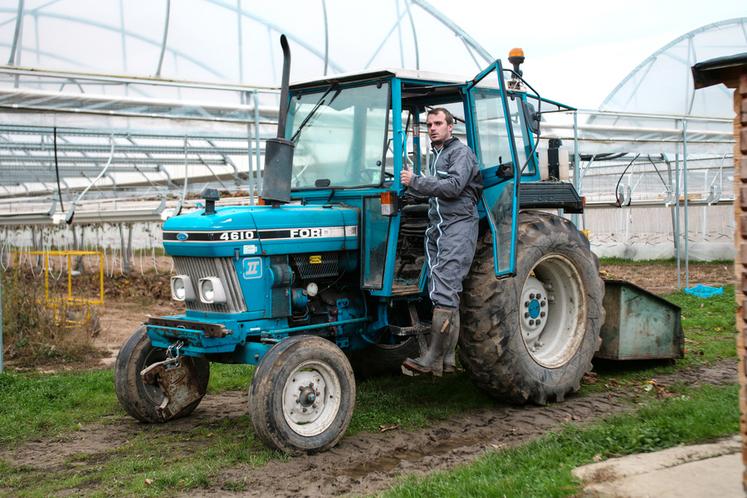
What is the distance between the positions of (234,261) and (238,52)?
5754 millimetres

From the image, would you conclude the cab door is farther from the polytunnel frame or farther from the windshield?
the polytunnel frame

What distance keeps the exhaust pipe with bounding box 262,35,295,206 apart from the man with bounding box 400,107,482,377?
81 cm

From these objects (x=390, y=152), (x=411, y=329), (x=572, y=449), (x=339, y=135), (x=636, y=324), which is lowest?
(x=572, y=449)

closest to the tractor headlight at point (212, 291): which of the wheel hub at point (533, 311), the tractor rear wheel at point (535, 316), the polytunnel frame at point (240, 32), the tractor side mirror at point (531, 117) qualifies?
the tractor rear wheel at point (535, 316)

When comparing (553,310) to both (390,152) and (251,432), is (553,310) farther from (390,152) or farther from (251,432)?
(251,432)

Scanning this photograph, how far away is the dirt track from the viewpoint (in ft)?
15.1

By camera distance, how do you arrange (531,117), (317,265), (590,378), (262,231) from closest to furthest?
(262,231) → (317,265) → (531,117) → (590,378)

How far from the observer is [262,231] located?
5371 mm

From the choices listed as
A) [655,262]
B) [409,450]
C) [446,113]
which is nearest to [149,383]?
[409,450]

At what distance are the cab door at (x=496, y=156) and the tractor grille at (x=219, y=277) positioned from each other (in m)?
1.83

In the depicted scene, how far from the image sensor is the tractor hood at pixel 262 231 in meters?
5.28

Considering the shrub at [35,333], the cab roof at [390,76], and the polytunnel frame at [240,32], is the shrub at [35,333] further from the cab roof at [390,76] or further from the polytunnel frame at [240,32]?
the cab roof at [390,76]

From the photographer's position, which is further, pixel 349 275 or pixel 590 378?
pixel 590 378

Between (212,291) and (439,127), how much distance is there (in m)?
1.97
